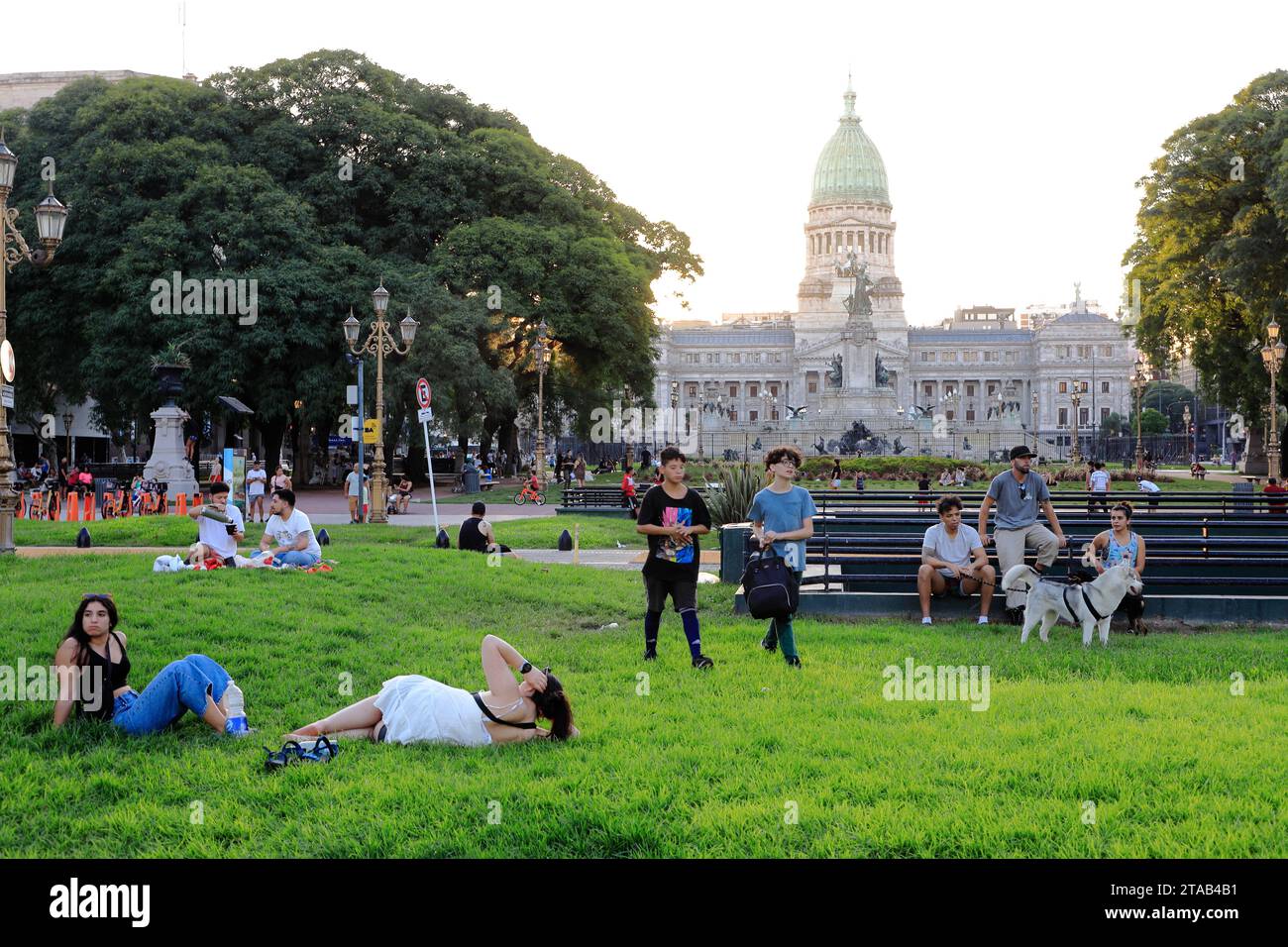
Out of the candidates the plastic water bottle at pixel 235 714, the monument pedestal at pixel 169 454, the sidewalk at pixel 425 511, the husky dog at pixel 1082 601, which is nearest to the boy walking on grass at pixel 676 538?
the husky dog at pixel 1082 601

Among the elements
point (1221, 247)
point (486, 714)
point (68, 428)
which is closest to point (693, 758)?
point (486, 714)

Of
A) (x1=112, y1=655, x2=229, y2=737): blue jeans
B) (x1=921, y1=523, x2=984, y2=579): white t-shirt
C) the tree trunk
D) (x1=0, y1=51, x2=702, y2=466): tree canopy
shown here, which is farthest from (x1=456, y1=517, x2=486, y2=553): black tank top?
the tree trunk

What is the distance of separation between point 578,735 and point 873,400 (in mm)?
64433

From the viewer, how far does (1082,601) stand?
1144 centimetres

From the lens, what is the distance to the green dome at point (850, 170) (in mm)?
156750

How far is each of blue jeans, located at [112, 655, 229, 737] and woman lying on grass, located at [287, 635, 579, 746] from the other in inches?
34.6

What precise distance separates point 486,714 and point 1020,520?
273 inches

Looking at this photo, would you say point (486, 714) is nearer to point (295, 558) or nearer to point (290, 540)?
point (295, 558)

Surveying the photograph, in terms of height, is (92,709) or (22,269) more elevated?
(22,269)

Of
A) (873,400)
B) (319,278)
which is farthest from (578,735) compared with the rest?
(873,400)

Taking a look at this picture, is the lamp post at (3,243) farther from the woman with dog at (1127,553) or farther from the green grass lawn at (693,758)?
the woman with dog at (1127,553)

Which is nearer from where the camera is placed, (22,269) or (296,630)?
(296,630)

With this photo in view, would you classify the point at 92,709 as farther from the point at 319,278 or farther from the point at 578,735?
the point at 319,278
